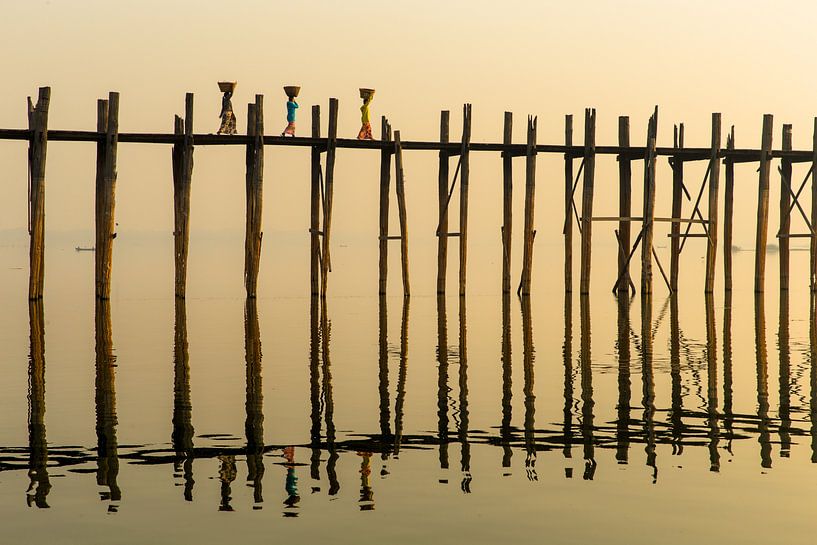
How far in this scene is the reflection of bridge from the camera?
1013 centimetres

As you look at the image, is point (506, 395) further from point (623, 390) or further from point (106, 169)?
point (106, 169)

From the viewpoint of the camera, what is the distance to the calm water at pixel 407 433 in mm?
8516

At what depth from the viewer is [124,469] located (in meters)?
9.90

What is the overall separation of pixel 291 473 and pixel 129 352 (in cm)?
923

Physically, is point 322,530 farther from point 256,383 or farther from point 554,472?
point 256,383

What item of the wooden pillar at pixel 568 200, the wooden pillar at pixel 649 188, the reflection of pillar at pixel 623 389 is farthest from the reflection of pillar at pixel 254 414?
the wooden pillar at pixel 649 188

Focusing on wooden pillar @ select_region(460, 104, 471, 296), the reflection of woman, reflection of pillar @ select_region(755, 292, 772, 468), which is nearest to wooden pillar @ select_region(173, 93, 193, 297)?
the reflection of woman

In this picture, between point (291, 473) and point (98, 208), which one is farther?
point (98, 208)

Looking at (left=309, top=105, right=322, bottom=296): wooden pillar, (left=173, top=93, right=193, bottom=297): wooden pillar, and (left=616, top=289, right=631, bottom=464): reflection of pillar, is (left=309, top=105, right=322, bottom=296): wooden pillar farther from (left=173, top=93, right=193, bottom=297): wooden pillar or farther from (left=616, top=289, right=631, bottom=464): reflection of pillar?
(left=616, top=289, right=631, bottom=464): reflection of pillar

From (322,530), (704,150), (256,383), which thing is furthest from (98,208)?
(322,530)

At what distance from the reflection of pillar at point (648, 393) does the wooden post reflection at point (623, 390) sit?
0.18 m

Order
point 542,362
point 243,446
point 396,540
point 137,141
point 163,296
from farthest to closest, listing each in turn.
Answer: point 163,296 → point 137,141 → point 542,362 → point 243,446 → point 396,540

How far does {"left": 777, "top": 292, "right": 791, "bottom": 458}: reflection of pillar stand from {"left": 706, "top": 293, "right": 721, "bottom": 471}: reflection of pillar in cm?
60

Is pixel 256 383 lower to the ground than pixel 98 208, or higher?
lower
